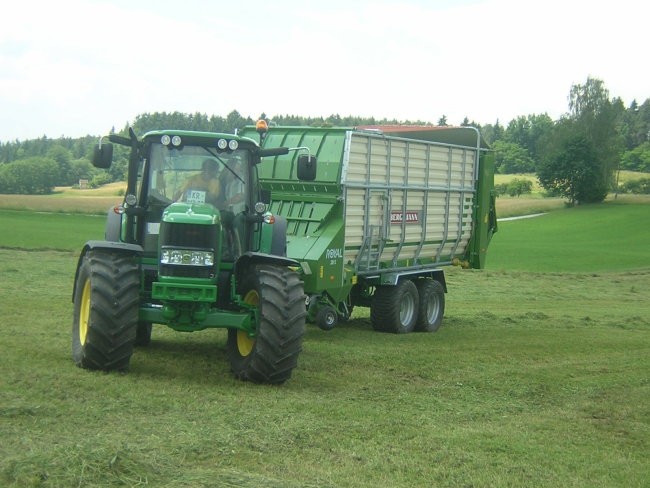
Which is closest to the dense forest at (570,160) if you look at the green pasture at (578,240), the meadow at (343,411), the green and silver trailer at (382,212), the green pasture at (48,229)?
the green pasture at (578,240)

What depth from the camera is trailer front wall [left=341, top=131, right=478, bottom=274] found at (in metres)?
13.8

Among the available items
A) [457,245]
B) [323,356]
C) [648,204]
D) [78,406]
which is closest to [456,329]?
[457,245]

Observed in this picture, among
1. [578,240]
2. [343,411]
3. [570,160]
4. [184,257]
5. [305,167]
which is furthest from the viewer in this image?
[570,160]

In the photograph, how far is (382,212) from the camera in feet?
47.3

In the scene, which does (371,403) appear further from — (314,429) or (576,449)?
(576,449)

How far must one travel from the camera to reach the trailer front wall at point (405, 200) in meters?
13.8

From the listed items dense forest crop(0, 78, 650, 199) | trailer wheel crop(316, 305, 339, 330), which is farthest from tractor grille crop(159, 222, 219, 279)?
dense forest crop(0, 78, 650, 199)

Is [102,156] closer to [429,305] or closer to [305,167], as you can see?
[305,167]

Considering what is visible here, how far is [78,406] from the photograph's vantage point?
7594mm

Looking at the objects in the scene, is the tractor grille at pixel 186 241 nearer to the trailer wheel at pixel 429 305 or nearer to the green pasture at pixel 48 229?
the trailer wheel at pixel 429 305

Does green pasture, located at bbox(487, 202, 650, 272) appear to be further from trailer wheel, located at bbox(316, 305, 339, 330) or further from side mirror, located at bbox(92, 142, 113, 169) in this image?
side mirror, located at bbox(92, 142, 113, 169)

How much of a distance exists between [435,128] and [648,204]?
193 ft

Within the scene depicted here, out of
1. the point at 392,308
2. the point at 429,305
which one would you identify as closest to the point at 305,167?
the point at 392,308

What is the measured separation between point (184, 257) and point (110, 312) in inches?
36.3
